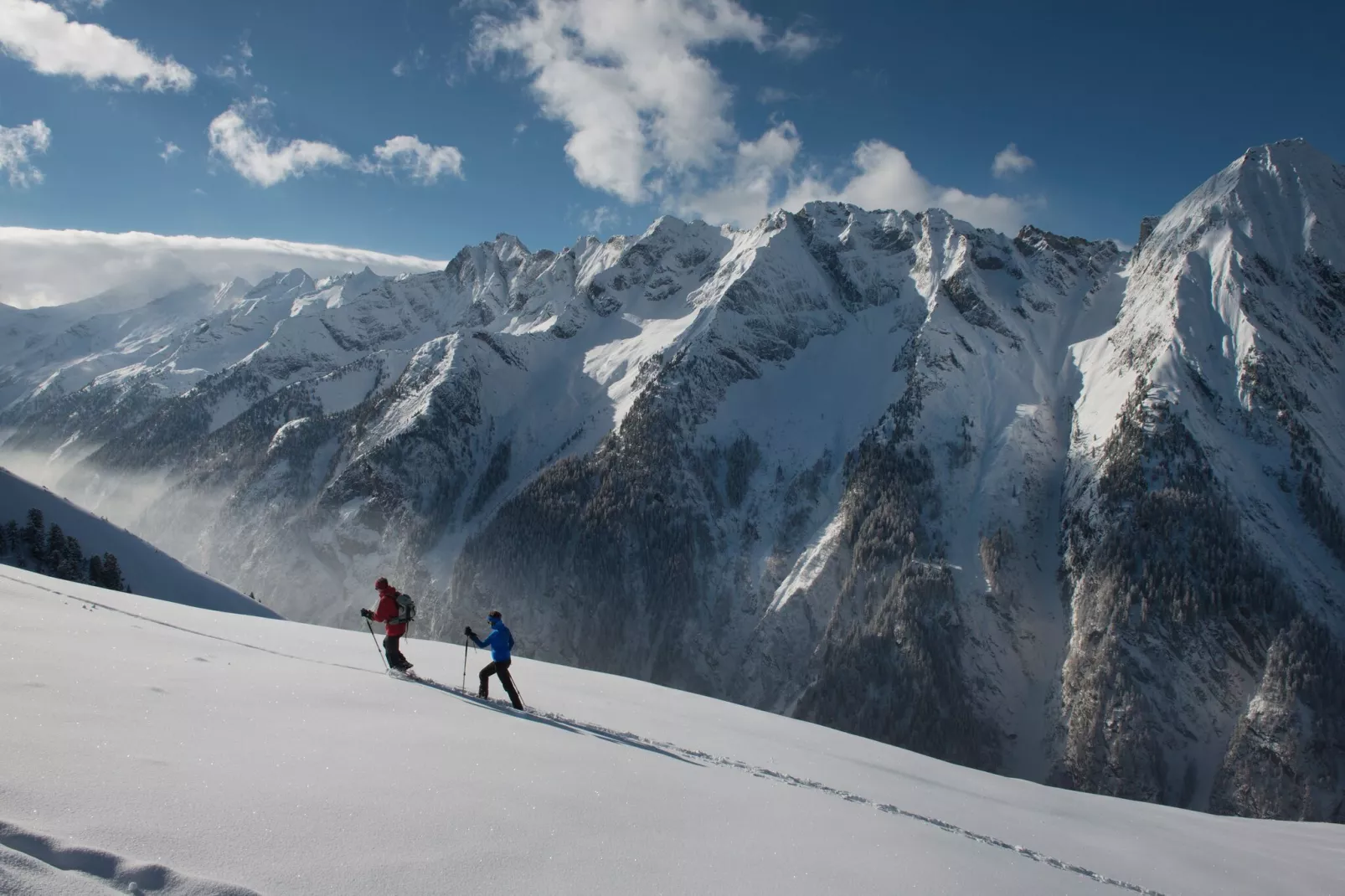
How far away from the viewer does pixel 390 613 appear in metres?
14.6

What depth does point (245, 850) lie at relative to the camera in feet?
13.3

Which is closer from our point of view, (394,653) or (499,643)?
(499,643)

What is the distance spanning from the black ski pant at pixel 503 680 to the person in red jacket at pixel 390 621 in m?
1.46

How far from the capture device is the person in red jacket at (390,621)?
1352 cm

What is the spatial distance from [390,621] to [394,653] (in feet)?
3.17

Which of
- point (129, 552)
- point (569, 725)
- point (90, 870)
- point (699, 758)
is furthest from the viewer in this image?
point (129, 552)

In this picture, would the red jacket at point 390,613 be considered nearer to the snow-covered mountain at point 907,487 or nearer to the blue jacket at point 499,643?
the blue jacket at point 499,643

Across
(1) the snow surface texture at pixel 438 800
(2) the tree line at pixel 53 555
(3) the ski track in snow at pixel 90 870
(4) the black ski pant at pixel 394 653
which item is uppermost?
(3) the ski track in snow at pixel 90 870

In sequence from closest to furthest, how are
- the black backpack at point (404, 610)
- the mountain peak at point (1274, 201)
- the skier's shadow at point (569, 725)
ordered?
the skier's shadow at point (569, 725)
the black backpack at point (404, 610)
the mountain peak at point (1274, 201)

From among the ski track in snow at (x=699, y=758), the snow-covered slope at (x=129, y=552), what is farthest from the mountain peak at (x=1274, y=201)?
the snow-covered slope at (x=129, y=552)

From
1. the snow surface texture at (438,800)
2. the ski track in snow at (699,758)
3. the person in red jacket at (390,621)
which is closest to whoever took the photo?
the snow surface texture at (438,800)

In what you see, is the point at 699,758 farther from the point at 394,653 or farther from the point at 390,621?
the point at 390,621

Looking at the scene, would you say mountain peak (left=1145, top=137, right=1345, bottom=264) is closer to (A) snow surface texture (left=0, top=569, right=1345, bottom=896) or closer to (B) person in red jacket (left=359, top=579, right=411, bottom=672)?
(A) snow surface texture (left=0, top=569, right=1345, bottom=896)

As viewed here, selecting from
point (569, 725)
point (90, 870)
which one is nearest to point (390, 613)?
point (569, 725)
